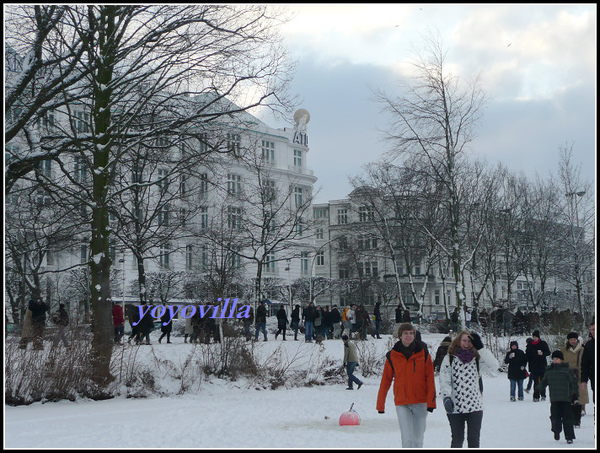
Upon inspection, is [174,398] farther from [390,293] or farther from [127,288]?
[390,293]

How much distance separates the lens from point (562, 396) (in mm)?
11961

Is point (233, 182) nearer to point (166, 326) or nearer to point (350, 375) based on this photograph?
point (166, 326)

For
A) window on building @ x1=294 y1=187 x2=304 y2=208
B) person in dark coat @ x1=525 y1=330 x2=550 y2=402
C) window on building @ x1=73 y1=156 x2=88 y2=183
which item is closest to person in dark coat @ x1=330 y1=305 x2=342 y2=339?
window on building @ x1=73 y1=156 x2=88 y2=183

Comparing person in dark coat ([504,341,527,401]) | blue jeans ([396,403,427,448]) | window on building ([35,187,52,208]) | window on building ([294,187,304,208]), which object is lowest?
person in dark coat ([504,341,527,401])

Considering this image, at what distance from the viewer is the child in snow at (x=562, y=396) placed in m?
11.9

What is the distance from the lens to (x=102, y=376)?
58.7 feet

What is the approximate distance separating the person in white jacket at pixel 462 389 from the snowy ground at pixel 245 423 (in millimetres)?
3120

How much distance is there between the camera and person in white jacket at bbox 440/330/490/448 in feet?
28.6

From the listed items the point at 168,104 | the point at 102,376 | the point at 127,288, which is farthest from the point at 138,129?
the point at 127,288

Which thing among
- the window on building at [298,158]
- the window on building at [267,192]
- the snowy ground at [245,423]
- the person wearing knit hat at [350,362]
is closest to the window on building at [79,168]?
the snowy ground at [245,423]

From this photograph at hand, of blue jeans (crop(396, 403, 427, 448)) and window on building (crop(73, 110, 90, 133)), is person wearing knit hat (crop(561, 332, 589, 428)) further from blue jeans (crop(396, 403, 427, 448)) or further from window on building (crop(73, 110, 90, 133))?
window on building (crop(73, 110, 90, 133))

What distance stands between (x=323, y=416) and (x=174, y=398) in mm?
4314

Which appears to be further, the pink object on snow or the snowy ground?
the pink object on snow

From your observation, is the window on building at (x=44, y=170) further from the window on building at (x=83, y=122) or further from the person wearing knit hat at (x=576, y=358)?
the person wearing knit hat at (x=576, y=358)
